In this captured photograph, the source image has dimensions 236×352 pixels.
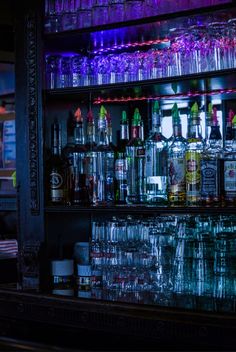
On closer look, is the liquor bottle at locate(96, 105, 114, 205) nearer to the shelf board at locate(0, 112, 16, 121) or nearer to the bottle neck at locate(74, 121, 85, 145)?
the bottle neck at locate(74, 121, 85, 145)

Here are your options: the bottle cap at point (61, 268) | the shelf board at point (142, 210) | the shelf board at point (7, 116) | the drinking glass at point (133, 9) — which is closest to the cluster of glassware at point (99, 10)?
the drinking glass at point (133, 9)

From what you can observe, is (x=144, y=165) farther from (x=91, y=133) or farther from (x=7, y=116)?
(x=7, y=116)

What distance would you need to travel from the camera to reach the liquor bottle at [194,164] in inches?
83.8

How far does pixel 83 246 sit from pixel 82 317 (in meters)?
0.37

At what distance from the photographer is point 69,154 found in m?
2.47

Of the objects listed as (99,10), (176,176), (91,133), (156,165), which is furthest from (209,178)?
(99,10)

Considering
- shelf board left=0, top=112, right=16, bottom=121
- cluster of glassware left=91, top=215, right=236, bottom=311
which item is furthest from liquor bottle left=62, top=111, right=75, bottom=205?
shelf board left=0, top=112, right=16, bottom=121

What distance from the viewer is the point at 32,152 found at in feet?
7.86

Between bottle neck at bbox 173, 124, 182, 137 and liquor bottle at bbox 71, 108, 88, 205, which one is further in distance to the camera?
liquor bottle at bbox 71, 108, 88, 205

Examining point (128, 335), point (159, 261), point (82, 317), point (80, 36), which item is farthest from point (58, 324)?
point (80, 36)

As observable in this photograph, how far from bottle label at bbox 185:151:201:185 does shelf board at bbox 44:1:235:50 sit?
0.51m

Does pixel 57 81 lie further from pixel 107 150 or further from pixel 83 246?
pixel 83 246

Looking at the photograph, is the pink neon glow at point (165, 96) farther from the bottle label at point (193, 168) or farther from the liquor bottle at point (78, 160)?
the bottle label at point (193, 168)

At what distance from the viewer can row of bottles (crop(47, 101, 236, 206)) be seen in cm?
212
